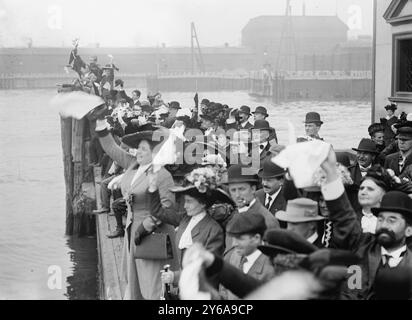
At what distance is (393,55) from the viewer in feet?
40.9

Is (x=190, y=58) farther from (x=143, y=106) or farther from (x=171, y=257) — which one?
(x=171, y=257)

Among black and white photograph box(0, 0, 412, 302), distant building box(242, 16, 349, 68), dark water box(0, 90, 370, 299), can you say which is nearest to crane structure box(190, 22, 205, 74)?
distant building box(242, 16, 349, 68)

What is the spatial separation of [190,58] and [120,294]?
82652 millimetres

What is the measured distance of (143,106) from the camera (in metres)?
12.6

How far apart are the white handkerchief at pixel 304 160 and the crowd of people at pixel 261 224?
1.0 inches

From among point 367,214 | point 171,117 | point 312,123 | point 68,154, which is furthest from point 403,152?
point 68,154

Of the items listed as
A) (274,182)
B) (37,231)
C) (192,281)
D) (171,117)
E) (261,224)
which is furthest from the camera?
(37,231)

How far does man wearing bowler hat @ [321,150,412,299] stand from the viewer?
391 cm

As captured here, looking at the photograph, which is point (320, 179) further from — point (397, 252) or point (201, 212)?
point (201, 212)

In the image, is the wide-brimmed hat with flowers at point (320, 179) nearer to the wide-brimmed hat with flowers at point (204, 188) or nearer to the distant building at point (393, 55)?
the wide-brimmed hat with flowers at point (204, 188)

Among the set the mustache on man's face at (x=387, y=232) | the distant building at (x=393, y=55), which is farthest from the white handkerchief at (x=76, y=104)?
the distant building at (x=393, y=55)

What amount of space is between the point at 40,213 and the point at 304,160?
1558cm
